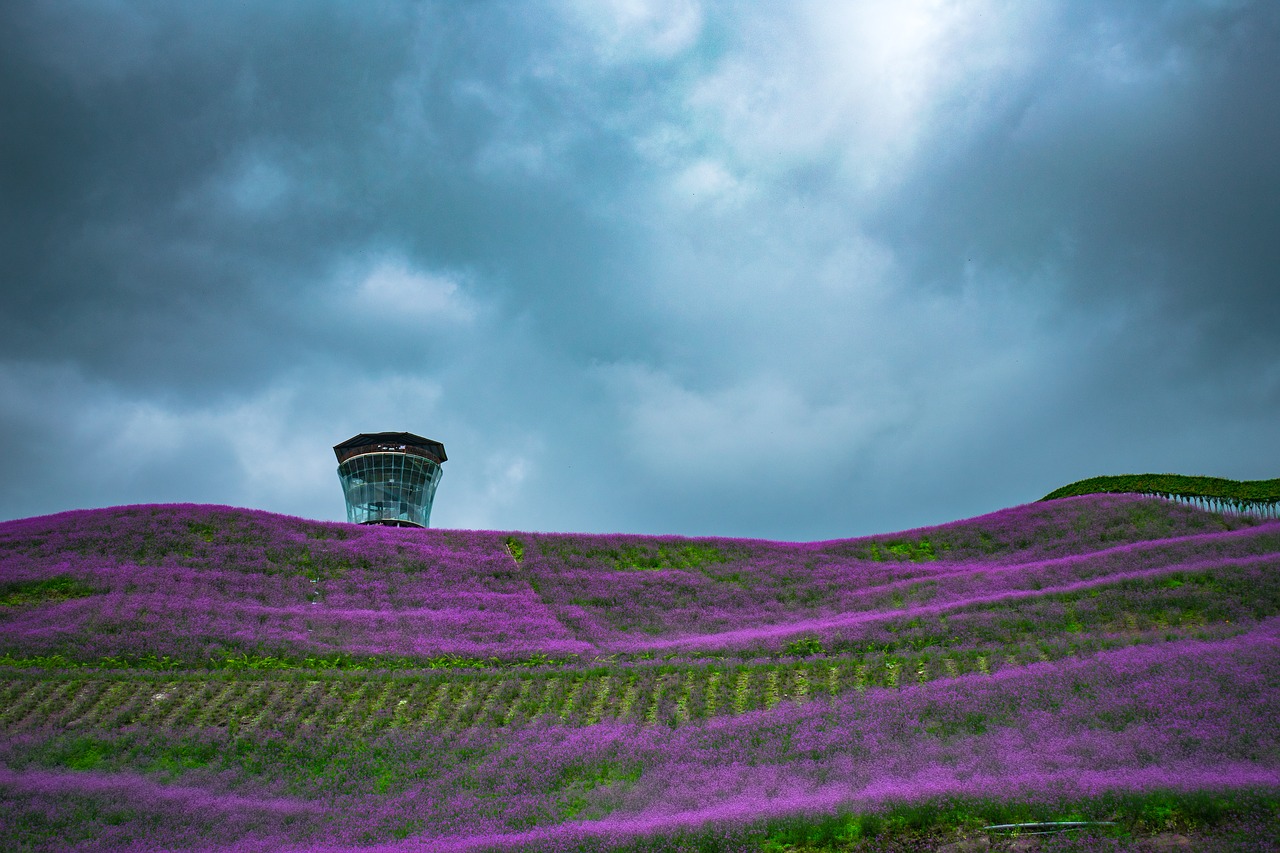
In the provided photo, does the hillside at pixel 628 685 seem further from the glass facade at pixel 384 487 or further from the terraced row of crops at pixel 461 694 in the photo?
the glass facade at pixel 384 487

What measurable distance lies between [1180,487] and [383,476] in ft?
158

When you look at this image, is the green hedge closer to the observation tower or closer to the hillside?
the hillside

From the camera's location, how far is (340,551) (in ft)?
128

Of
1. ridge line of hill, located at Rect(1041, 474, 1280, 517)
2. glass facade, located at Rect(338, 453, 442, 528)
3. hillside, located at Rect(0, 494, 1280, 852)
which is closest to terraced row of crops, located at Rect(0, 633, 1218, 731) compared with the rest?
hillside, located at Rect(0, 494, 1280, 852)

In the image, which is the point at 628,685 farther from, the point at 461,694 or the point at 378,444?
the point at 378,444

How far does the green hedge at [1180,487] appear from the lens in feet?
142

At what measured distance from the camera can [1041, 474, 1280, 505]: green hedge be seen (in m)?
43.2

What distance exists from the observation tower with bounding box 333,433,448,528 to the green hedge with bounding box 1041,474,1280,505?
132 ft

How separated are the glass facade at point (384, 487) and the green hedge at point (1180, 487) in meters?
40.2

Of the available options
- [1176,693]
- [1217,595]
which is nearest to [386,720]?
[1176,693]

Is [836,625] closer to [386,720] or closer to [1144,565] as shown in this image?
[1144,565]

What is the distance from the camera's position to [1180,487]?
45.6 meters

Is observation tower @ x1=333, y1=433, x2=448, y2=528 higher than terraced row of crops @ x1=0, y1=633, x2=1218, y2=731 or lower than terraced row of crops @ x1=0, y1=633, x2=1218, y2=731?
higher

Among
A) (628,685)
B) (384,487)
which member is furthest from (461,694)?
(384,487)
